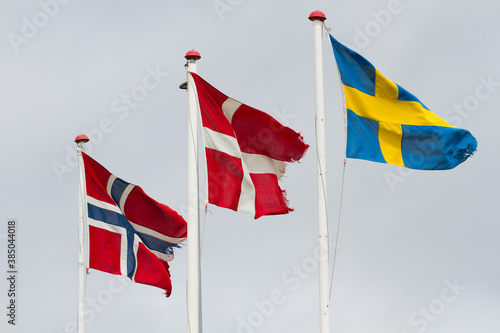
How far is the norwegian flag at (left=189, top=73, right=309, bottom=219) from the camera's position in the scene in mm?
23156

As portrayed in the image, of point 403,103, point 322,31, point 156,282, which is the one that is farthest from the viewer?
point 156,282

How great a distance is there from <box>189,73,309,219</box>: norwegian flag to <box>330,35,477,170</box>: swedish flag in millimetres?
1743

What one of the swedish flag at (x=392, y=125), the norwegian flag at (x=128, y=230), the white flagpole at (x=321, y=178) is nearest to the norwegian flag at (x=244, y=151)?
the swedish flag at (x=392, y=125)

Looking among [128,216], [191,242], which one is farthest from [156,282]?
[191,242]

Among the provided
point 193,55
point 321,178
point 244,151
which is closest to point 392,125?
point 321,178

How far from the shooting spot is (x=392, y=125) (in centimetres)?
2323

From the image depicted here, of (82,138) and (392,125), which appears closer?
(392,125)

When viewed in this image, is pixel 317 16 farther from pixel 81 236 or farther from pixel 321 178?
pixel 81 236

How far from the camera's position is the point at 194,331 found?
76.3 feet

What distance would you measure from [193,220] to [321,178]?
3.51 m

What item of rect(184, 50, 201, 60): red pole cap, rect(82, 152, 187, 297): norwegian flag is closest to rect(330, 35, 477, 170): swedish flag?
rect(184, 50, 201, 60): red pole cap

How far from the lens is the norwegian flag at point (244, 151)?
76.0 feet

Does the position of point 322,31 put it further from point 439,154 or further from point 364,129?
point 439,154

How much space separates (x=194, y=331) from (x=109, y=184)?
20.8ft
